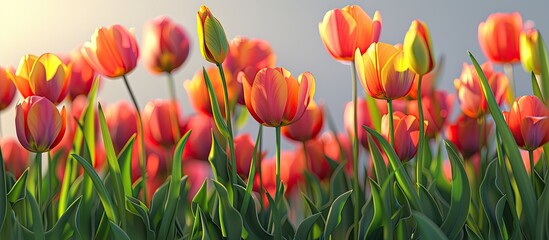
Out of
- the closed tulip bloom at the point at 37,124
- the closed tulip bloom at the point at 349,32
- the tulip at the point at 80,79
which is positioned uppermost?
the closed tulip bloom at the point at 349,32

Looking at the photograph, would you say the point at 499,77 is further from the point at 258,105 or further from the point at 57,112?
the point at 57,112

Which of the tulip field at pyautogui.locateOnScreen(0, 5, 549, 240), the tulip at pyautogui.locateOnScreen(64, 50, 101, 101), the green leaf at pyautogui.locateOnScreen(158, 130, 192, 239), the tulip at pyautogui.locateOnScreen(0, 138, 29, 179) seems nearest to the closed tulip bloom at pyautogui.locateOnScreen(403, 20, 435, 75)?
the tulip field at pyautogui.locateOnScreen(0, 5, 549, 240)

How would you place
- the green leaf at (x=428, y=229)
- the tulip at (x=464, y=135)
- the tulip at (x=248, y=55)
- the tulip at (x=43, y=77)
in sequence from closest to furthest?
the green leaf at (x=428, y=229) → the tulip at (x=43, y=77) → the tulip at (x=248, y=55) → the tulip at (x=464, y=135)

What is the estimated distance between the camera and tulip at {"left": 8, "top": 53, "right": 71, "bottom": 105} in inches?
33.0

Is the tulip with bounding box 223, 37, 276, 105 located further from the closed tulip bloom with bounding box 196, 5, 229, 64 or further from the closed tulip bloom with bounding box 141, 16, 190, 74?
the closed tulip bloom with bounding box 196, 5, 229, 64

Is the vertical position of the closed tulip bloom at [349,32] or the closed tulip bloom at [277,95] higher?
the closed tulip bloom at [349,32]

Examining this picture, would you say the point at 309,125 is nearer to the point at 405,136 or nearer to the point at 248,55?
the point at 248,55

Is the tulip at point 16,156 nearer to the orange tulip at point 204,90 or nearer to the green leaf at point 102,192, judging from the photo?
the orange tulip at point 204,90

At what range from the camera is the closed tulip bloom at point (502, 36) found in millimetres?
1034

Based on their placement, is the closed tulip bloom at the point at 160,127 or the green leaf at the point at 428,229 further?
the closed tulip bloom at the point at 160,127

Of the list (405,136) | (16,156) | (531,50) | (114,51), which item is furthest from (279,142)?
(16,156)

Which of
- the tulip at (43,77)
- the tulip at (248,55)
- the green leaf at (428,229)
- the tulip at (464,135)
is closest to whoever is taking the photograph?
the green leaf at (428,229)

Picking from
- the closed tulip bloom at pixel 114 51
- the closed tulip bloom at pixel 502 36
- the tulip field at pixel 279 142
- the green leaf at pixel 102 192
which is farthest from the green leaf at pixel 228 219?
the closed tulip bloom at pixel 502 36

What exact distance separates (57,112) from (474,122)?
1.92 feet
